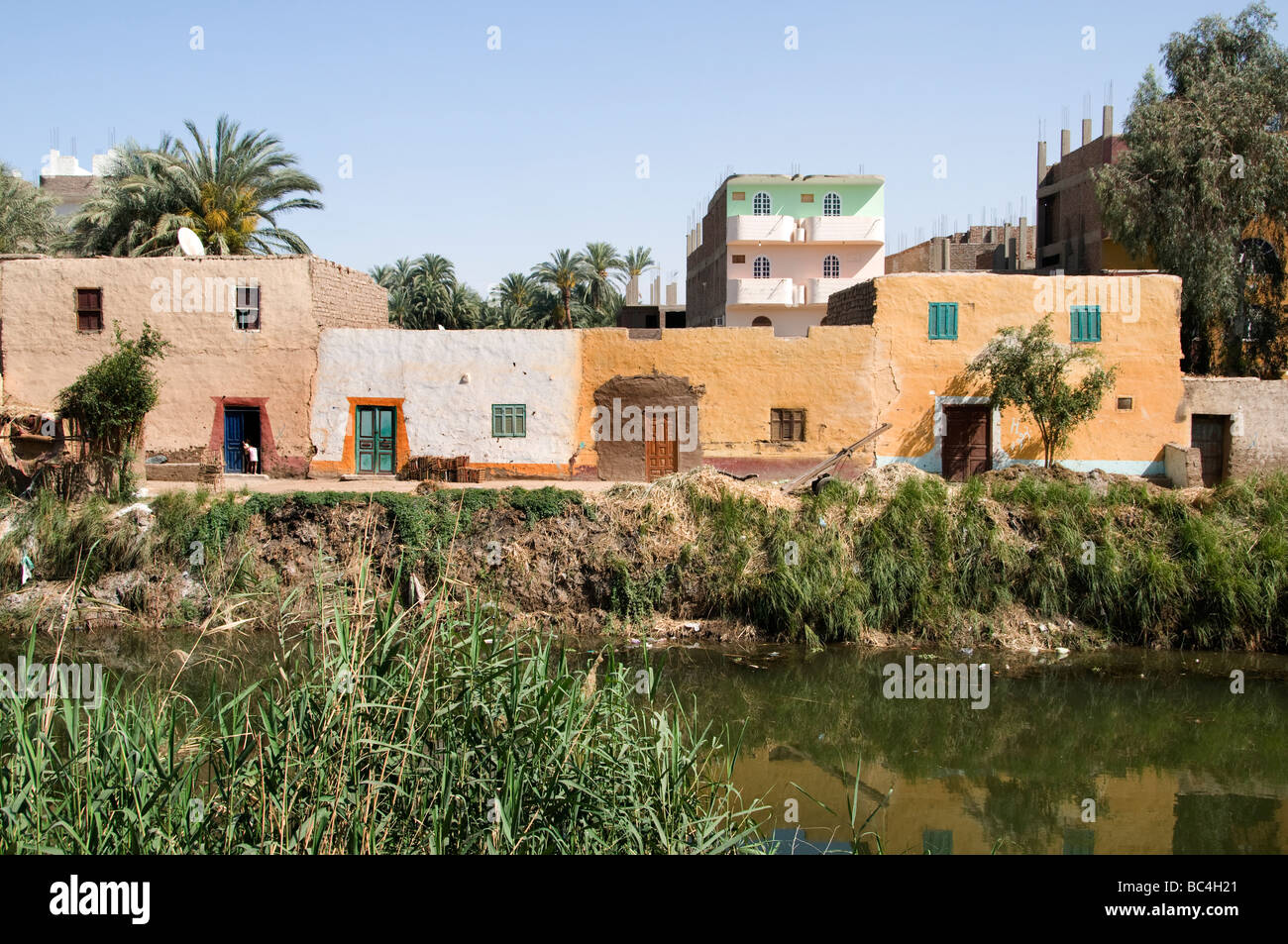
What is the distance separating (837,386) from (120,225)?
69.3 feet

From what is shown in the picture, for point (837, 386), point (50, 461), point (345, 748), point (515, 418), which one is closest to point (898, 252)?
point (837, 386)

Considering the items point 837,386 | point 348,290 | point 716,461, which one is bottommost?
point 716,461

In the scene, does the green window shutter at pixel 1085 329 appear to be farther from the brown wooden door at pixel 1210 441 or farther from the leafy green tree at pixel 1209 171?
the leafy green tree at pixel 1209 171

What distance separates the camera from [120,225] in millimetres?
29000

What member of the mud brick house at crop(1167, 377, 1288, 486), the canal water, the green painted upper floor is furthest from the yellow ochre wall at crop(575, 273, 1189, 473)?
the green painted upper floor

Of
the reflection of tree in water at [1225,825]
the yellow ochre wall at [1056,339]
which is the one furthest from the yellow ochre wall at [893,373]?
the reflection of tree in water at [1225,825]

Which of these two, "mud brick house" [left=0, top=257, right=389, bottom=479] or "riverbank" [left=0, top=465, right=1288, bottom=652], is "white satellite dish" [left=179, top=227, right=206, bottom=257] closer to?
"mud brick house" [left=0, top=257, right=389, bottom=479]

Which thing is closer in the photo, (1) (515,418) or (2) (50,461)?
(2) (50,461)

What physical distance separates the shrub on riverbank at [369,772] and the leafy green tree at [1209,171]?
24.4m

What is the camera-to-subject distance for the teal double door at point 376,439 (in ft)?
76.5

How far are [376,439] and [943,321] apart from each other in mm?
13476
